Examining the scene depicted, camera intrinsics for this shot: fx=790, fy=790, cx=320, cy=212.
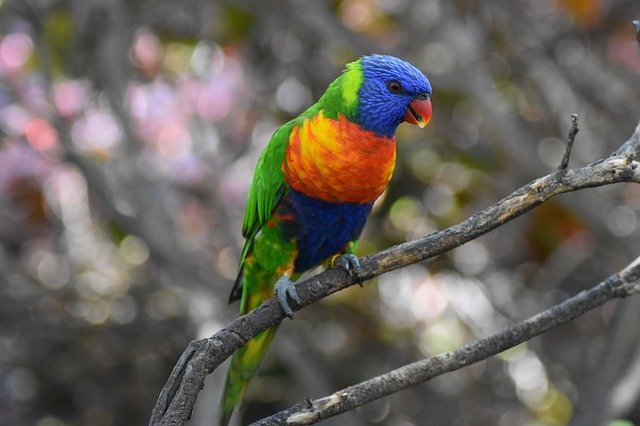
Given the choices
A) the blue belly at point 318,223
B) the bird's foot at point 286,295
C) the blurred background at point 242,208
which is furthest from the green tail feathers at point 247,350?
the blurred background at point 242,208

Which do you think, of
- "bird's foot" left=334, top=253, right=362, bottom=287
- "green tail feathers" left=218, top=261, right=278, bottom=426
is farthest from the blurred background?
"bird's foot" left=334, top=253, right=362, bottom=287

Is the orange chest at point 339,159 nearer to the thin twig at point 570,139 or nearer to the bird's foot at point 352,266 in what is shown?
the bird's foot at point 352,266

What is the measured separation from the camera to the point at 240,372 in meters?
2.07

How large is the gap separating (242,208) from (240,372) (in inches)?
69.8

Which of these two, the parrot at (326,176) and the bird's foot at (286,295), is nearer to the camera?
the bird's foot at (286,295)

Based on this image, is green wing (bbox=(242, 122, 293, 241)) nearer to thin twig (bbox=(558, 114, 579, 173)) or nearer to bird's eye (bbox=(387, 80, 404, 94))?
bird's eye (bbox=(387, 80, 404, 94))

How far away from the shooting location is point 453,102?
3.86 metres

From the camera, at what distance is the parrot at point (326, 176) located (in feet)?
6.20

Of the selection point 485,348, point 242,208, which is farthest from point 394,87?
point 242,208

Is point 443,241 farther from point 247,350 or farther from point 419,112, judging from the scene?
point 247,350

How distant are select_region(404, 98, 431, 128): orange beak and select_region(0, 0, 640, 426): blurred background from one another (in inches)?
47.1

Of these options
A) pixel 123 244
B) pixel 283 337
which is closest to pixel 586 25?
pixel 283 337

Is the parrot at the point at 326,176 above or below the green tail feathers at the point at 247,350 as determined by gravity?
above

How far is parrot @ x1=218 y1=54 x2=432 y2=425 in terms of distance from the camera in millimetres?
1891
